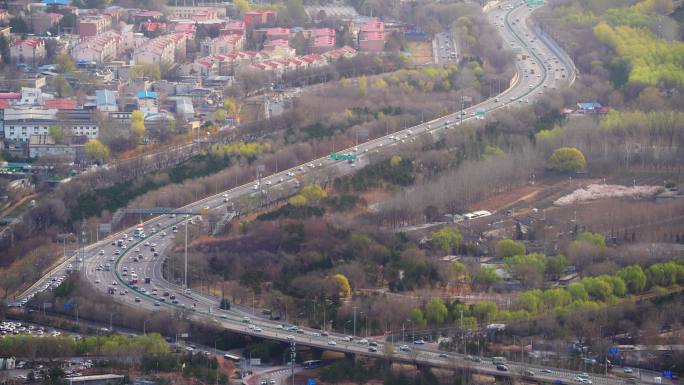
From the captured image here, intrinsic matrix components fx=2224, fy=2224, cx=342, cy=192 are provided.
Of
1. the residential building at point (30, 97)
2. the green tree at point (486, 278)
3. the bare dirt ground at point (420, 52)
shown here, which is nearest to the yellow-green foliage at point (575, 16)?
the bare dirt ground at point (420, 52)

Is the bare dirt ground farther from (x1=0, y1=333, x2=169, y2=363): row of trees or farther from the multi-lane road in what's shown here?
(x1=0, y1=333, x2=169, y2=363): row of trees

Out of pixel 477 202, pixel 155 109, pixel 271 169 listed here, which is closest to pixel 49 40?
pixel 155 109

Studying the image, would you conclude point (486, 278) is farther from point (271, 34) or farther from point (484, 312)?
point (271, 34)

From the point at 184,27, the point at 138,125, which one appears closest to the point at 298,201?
the point at 138,125

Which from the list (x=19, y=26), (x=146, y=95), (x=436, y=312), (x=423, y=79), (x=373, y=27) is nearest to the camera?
(x=436, y=312)

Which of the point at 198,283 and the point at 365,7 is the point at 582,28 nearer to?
the point at 365,7

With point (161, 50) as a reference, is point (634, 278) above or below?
above
